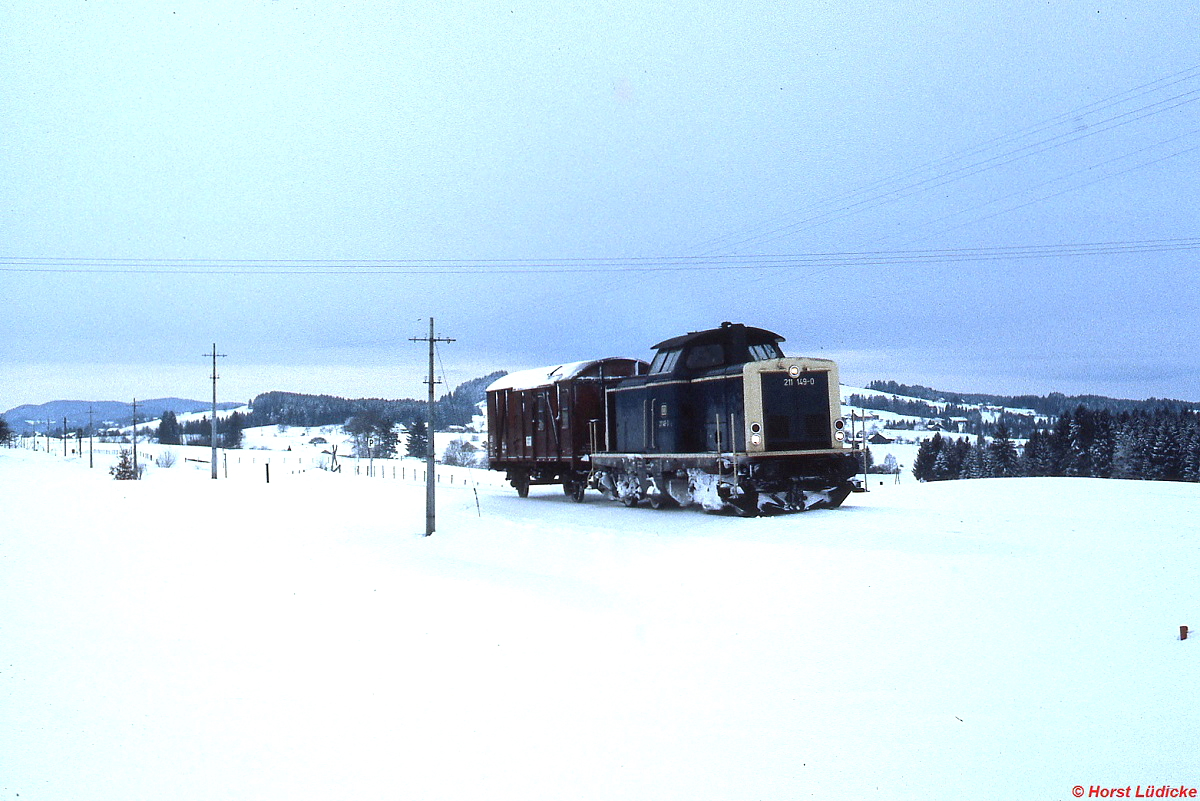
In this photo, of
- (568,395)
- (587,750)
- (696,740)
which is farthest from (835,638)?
(568,395)

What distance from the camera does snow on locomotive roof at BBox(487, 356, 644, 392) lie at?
81.2 ft

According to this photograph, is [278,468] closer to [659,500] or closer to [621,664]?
[659,500]

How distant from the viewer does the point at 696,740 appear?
252 inches

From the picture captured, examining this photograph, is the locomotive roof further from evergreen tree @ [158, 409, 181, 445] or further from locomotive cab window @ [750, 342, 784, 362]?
evergreen tree @ [158, 409, 181, 445]

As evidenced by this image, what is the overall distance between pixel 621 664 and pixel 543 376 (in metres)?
18.6

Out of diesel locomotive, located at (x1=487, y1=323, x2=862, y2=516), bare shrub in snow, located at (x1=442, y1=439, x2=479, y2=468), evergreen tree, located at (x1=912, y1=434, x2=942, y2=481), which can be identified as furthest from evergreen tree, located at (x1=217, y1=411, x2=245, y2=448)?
diesel locomotive, located at (x1=487, y1=323, x2=862, y2=516)

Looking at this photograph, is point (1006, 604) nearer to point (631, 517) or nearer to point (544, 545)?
point (544, 545)

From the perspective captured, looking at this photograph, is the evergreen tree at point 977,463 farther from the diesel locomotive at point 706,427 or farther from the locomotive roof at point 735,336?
the locomotive roof at point 735,336

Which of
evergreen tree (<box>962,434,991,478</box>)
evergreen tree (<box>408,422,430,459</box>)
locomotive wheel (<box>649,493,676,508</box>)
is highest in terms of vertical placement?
evergreen tree (<box>408,422,430,459</box>)

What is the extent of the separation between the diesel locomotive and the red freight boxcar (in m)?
0.04

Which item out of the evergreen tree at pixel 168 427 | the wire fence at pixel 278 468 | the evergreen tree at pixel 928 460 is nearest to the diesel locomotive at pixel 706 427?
the wire fence at pixel 278 468

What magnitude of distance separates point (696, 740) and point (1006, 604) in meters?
5.23

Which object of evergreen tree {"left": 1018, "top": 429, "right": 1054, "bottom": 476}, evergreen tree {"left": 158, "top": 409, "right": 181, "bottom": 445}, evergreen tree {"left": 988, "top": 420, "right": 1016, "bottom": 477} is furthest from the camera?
evergreen tree {"left": 158, "top": 409, "right": 181, "bottom": 445}

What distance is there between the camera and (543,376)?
87.9 feet
